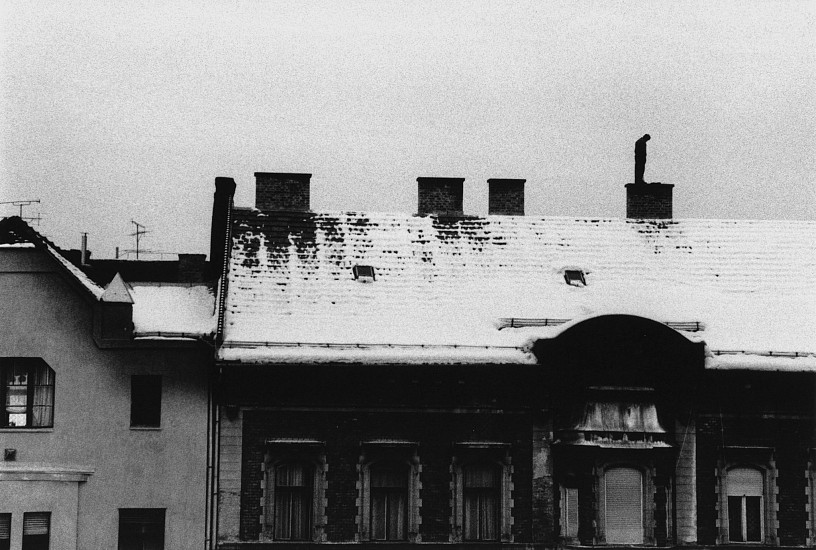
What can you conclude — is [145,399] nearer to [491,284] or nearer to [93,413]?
[93,413]

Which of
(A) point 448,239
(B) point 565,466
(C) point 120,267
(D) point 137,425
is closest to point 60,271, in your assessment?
(D) point 137,425

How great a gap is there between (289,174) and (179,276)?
389 centimetres

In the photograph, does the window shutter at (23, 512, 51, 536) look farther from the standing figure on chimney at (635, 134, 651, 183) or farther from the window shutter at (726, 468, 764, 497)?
the standing figure on chimney at (635, 134, 651, 183)

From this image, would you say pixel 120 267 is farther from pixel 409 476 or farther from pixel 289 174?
pixel 409 476

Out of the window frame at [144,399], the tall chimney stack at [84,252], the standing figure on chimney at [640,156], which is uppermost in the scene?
the standing figure on chimney at [640,156]

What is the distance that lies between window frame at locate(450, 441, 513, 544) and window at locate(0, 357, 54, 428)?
8856 mm

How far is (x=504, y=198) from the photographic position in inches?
1350

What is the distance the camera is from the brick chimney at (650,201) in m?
34.7

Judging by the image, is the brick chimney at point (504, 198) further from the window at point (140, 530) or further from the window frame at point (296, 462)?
Result: the window at point (140, 530)

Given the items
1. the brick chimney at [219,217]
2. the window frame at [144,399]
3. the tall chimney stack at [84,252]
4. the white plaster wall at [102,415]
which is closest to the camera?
the white plaster wall at [102,415]

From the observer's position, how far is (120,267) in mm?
35781

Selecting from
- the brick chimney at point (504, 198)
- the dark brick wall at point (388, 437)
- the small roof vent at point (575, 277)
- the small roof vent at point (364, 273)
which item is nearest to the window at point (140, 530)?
the dark brick wall at point (388, 437)

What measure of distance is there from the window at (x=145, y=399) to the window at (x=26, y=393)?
1749 millimetres

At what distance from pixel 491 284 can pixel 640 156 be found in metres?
7.01
